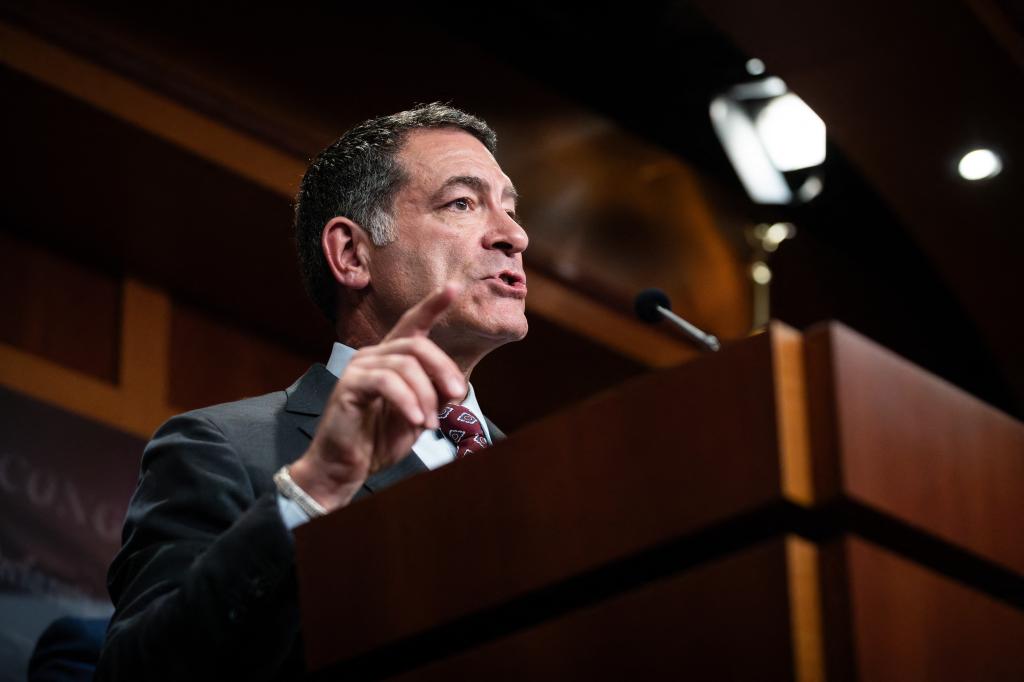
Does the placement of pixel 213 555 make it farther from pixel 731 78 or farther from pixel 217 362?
pixel 731 78

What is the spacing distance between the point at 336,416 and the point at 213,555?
158 millimetres

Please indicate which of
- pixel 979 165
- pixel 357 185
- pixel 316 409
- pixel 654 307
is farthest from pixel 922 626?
pixel 979 165

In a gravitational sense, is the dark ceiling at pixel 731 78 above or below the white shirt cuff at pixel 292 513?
above

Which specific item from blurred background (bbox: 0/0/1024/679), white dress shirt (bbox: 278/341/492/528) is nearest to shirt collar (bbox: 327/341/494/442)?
white dress shirt (bbox: 278/341/492/528)

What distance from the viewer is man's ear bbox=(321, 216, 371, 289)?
→ 2020 millimetres

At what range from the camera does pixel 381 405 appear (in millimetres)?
1252

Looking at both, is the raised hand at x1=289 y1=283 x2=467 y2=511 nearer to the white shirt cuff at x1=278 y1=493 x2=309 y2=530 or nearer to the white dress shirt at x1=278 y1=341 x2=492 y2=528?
the white shirt cuff at x1=278 y1=493 x2=309 y2=530

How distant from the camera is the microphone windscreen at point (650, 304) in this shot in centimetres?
210

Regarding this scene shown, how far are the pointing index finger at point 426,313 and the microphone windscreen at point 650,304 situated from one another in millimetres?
884

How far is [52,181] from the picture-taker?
410 cm

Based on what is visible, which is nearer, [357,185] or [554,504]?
[554,504]

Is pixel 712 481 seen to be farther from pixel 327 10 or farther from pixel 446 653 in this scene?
pixel 327 10

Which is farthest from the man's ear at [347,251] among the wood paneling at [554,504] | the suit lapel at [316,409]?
the wood paneling at [554,504]

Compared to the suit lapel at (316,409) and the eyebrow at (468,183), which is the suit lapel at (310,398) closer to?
the suit lapel at (316,409)
